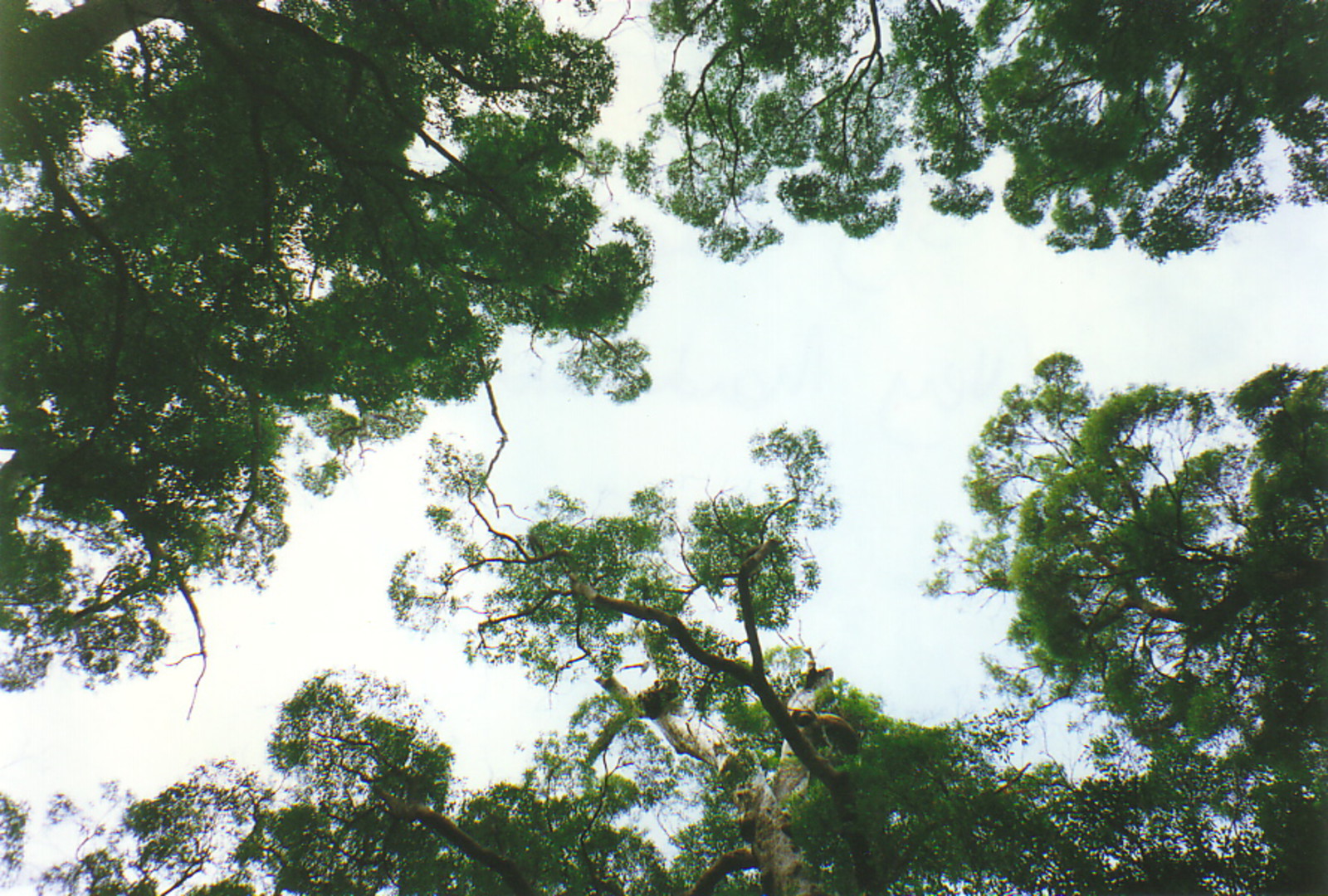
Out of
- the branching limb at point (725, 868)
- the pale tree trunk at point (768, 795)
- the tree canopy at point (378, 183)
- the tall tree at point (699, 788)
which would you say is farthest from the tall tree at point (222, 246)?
the branching limb at point (725, 868)

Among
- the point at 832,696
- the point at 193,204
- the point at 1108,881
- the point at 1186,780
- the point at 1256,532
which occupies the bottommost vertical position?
the point at 1108,881

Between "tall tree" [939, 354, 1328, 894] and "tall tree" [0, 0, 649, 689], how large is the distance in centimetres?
818

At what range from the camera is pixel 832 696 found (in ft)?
29.8

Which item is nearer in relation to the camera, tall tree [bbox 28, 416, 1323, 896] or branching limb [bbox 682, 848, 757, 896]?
tall tree [bbox 28, 416, 1323, 896]

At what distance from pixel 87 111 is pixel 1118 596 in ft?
48.9

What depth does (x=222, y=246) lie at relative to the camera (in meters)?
6.30

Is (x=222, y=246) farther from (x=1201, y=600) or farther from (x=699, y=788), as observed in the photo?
(x=1201, y=600)

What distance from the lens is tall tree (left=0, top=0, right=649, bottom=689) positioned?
17.9ft

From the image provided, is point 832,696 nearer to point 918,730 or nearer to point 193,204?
point 918,730

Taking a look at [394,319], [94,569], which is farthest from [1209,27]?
[94,569]

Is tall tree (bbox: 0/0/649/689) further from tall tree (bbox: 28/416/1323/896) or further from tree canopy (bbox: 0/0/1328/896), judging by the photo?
tall tree (bbox: 28/416/1323/896)

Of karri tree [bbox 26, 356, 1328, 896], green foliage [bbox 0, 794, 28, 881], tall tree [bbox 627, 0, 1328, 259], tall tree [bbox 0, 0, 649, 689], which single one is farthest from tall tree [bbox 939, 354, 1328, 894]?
green foliage [bbox 0, 794, 28, 881]

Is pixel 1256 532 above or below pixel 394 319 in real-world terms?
below

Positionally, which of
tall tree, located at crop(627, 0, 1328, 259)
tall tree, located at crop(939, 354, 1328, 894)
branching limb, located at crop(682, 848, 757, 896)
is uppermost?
tall tree, located at crop(627, 0, 1328, 259)
